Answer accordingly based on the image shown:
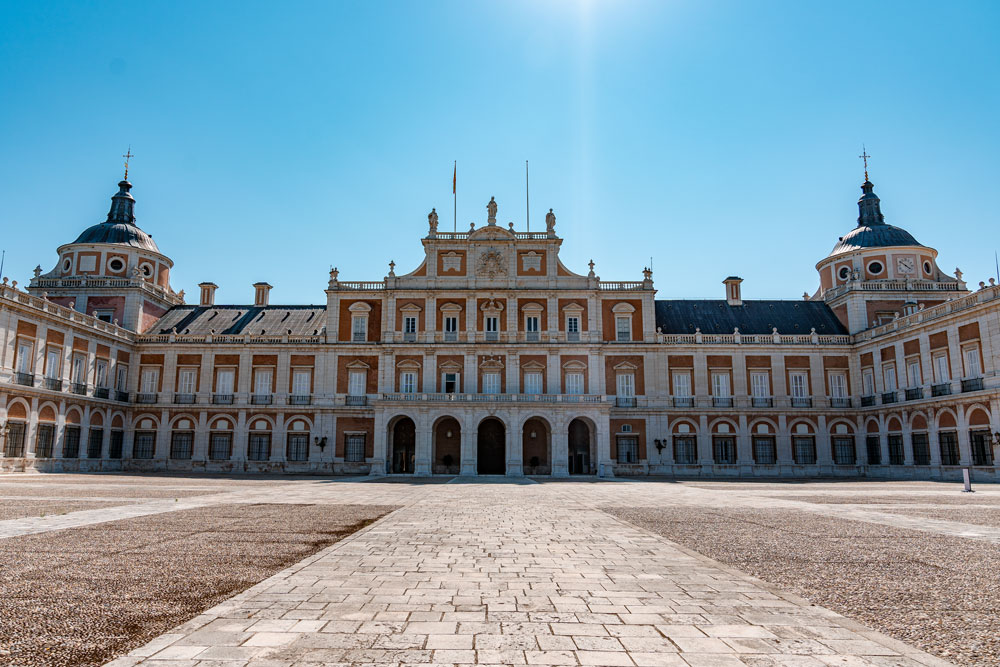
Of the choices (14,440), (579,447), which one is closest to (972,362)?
(579,447)

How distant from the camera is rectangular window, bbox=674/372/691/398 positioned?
152ft

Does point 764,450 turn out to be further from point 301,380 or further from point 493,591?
point 493,591

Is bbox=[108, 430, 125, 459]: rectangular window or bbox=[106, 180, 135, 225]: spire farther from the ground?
bbox=[106, 180, 135, 225]: spire

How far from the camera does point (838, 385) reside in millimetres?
46438

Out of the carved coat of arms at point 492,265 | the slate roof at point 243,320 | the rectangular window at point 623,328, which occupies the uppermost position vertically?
the carved coat of arms at point 492,265

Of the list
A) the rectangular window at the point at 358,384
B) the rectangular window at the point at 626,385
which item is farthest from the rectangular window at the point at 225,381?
the rectangular window at the point at 626,385

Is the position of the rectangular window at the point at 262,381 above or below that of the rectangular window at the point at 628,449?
above

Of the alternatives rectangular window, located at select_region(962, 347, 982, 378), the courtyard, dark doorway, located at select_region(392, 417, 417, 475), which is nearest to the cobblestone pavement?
the courtyard

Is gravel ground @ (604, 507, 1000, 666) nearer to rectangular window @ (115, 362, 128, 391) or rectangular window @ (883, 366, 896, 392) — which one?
rectangular window @ (883, 366, 896, 392)

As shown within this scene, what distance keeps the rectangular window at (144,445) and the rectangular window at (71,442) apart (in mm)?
5786

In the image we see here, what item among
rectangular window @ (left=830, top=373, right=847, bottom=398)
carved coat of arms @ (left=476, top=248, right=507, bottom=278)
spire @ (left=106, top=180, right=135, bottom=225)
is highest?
spire @ (left=106, top=180, right=135, bottom=225)

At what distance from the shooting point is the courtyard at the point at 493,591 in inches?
205

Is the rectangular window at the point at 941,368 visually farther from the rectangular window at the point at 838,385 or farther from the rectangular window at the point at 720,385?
the rectangular window at the point at 720,385

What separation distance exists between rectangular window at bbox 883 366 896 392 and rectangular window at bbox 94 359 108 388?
48.8m
